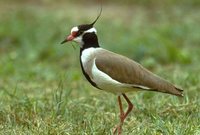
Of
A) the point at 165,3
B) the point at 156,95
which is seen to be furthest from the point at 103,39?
the point at 156,95

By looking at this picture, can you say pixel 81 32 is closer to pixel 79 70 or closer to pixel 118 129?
pixel 118 129

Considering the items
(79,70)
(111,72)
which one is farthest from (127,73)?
(79,70)

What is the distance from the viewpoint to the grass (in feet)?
20.2

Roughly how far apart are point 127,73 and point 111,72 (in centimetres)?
14

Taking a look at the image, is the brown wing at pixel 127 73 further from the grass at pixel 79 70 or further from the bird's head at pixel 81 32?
the grass at pixel 79 70

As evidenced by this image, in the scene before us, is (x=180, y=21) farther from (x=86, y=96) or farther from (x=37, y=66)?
(x=86, y=96)

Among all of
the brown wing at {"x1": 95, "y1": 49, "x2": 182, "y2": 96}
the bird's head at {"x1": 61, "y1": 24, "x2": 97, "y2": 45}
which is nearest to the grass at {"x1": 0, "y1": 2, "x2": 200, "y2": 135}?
the brown wing at {"x1": 95, "y1": 49, "x2": 182, "y2": 96}

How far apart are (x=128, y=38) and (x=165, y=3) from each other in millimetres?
3504

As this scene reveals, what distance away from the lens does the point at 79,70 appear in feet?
33.4

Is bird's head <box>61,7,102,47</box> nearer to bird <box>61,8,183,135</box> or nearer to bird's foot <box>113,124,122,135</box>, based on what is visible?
bird <box>61,8,183,135</box>

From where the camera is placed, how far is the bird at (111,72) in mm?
5781

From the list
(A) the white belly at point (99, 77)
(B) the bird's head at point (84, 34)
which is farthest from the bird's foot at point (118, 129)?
(B) the bird's head at point (84, 34)

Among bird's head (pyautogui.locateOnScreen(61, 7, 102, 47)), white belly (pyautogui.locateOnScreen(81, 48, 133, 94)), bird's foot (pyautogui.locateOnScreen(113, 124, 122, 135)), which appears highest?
bird's head (pyautogui.locateOnScreen(61, 7, 102, 47))

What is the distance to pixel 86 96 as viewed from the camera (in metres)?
7.71
